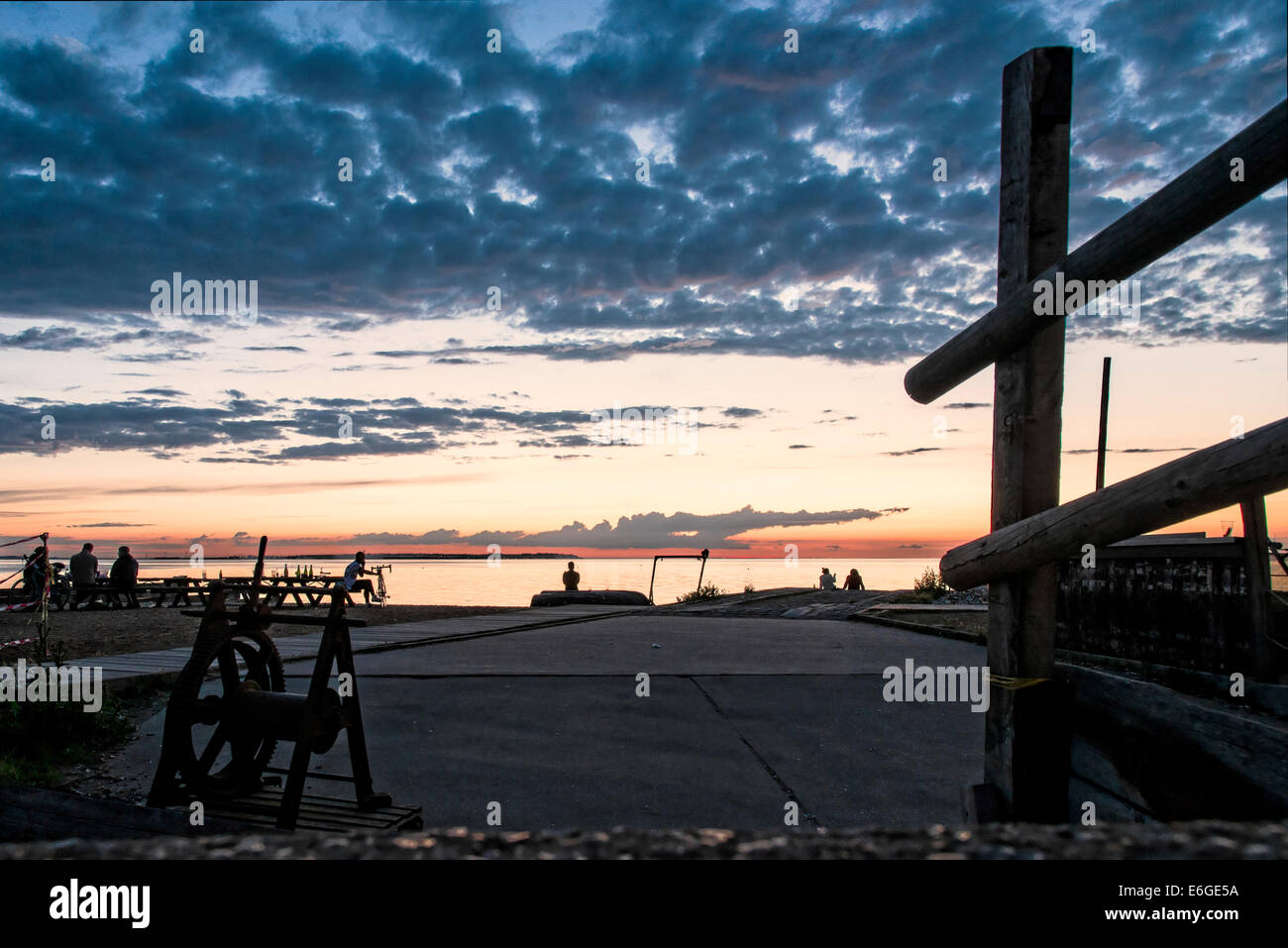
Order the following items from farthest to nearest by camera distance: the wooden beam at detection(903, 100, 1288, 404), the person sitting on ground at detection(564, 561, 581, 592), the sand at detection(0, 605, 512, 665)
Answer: the person sitting on ground at detection(564, 561, 581, 592) → the sand at detection(0, 605, 512, 665) → the wooden beam at detection(903, 100, 1288, 404)

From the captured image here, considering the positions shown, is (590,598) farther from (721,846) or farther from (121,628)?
(721,846)

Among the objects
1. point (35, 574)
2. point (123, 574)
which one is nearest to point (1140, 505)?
point (35, 574)

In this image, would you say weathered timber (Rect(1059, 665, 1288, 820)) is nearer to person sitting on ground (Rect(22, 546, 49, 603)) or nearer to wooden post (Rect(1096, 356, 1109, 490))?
person sitting on ground (Rect(22, 546, 49, 603))

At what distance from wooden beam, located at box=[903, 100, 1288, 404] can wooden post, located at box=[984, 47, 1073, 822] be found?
104mm

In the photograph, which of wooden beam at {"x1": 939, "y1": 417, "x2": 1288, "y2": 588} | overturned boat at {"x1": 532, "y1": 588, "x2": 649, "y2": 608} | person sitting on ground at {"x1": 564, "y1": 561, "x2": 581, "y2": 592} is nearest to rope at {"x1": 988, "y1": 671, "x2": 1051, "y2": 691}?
wooden beam at {"x1": 939, "y1": 417, "x2": 1288, "y2": 588}

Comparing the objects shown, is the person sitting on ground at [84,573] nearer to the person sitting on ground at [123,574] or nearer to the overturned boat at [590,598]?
the person sitting on ground at [123,574]

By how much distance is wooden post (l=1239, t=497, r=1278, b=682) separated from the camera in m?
6.86

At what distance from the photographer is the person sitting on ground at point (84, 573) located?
1935cm

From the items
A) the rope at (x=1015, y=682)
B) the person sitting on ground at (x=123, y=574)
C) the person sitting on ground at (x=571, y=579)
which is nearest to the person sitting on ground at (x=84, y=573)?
the person sitting on ground at (x=123, y=574)

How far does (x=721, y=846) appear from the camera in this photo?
2.82 ft

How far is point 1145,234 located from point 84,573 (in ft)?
75.3
